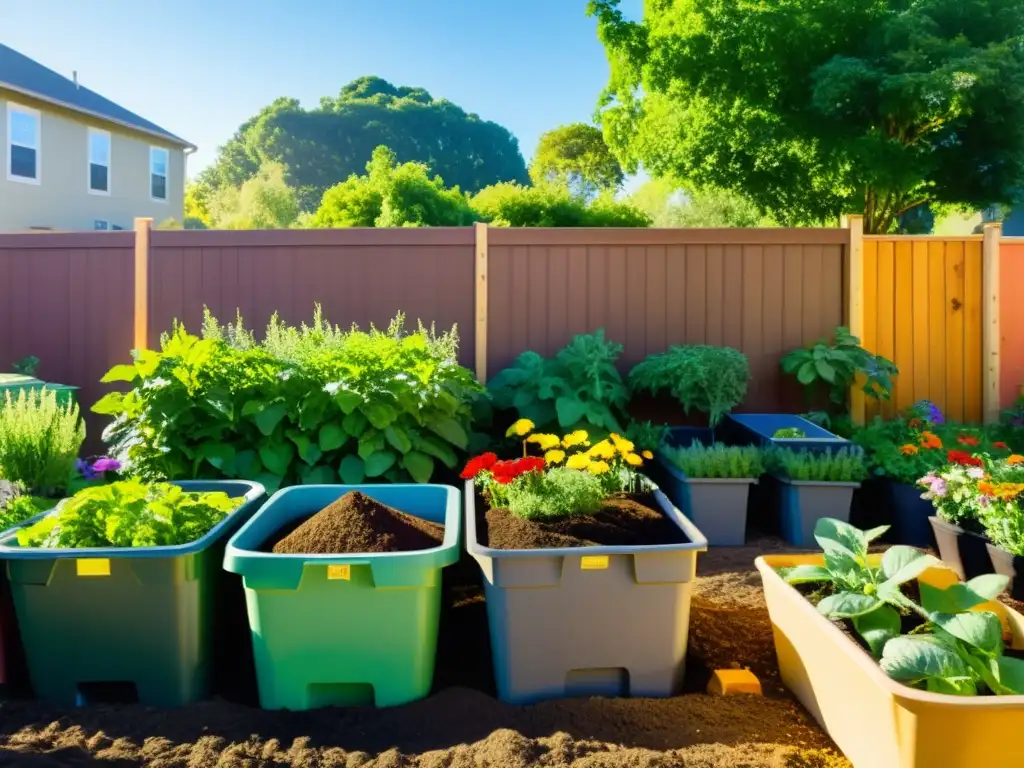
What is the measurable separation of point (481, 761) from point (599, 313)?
4.12 metres

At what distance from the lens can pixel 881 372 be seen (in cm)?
564

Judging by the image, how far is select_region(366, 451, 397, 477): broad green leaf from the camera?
418cm

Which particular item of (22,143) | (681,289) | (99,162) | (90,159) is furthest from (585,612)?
(99,162)

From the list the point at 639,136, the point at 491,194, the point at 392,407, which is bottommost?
the point at 392,407

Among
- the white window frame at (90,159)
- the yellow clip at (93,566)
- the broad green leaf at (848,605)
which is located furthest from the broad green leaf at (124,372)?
the white window frame at (90,159)

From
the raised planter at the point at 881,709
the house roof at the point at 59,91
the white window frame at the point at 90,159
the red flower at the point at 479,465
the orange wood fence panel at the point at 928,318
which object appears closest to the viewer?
the raised planter at the point at 881,709

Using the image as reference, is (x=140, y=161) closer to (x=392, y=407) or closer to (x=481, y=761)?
(x=392, y=407)

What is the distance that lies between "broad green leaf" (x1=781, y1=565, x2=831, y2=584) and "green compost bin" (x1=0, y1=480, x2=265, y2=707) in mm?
1855

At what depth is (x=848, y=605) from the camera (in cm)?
234

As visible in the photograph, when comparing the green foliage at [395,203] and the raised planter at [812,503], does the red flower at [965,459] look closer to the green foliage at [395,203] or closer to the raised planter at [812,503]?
the raised planter at [812,503]

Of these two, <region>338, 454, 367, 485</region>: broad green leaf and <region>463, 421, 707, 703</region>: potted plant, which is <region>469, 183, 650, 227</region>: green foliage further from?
<region>463, 421, 707, 703</region>: potted plant

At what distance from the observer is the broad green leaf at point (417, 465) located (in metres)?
4.28

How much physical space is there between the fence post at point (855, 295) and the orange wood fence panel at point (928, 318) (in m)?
0.10

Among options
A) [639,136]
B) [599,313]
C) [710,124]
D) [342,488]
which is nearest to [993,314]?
[599,313]
